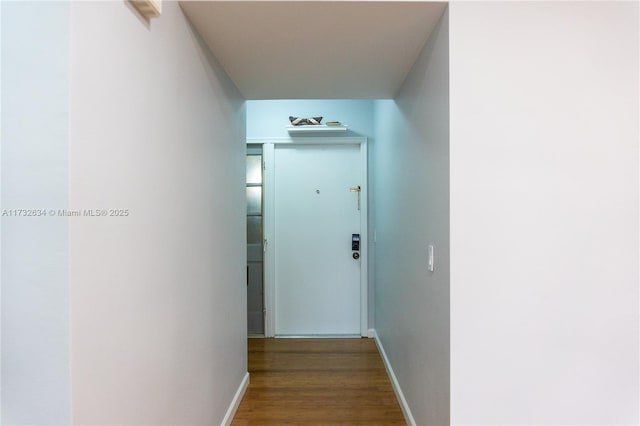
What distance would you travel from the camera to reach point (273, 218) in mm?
3416

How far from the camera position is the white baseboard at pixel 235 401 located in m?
2.00

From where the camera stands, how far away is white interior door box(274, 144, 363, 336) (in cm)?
340

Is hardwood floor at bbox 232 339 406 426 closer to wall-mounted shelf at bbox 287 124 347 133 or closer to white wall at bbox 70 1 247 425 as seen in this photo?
white wall at bbox 70 1 247 425

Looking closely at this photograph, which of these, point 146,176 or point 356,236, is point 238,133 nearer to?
point 146,176

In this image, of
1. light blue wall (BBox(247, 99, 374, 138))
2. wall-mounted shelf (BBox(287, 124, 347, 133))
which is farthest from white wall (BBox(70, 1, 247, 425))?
light blue wall (BBox(247, 99, 374, 138))

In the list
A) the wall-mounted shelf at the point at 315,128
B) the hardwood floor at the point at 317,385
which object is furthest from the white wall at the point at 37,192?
the wall-mounted shelf at the point at 315,128

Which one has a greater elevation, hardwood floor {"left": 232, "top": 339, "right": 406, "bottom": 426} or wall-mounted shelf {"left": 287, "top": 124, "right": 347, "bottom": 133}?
wall-mounted shelf {"left": 287, "top": 124, "right": 347, "bottom": 133}

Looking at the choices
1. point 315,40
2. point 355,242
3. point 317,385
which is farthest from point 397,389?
point 315,40

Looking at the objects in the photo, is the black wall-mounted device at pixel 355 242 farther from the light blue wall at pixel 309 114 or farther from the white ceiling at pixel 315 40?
the white ceiling at pixel 315 40

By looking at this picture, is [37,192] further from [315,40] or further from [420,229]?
[420,229]

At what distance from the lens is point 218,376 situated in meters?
1.88

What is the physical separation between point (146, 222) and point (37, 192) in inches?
14.2
